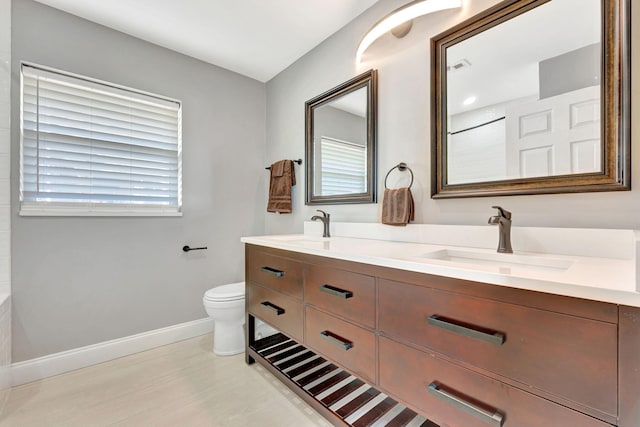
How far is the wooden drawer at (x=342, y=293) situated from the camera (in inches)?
45.1

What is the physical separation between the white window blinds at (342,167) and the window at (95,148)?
4.09ft

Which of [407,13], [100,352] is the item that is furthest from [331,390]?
[407,13]

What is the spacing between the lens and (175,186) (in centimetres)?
242

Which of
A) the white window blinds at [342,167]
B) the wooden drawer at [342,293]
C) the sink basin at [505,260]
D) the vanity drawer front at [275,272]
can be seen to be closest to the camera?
the sink basin at [505,260]

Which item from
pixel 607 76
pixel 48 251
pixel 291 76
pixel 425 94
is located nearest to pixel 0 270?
pixel 48 251

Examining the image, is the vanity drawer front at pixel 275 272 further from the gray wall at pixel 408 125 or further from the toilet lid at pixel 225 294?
the gray wall at pixel 408 125

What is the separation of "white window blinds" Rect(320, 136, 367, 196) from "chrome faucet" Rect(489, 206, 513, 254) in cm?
90

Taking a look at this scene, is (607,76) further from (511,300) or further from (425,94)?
(511,300)

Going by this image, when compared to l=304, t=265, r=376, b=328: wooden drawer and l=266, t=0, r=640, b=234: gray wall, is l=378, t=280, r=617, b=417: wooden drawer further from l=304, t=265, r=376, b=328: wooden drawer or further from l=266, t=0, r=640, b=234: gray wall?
l=266, t=0, r=640, b=234: gray wall

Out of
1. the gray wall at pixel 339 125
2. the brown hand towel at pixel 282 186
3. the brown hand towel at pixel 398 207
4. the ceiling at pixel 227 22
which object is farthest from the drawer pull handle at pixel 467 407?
the ceiling at pixel 227 22

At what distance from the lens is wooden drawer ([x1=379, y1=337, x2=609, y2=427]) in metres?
0.72

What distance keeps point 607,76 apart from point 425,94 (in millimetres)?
742

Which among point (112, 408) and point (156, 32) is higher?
point (156, 32)

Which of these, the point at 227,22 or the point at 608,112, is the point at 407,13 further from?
the point at 227,22
